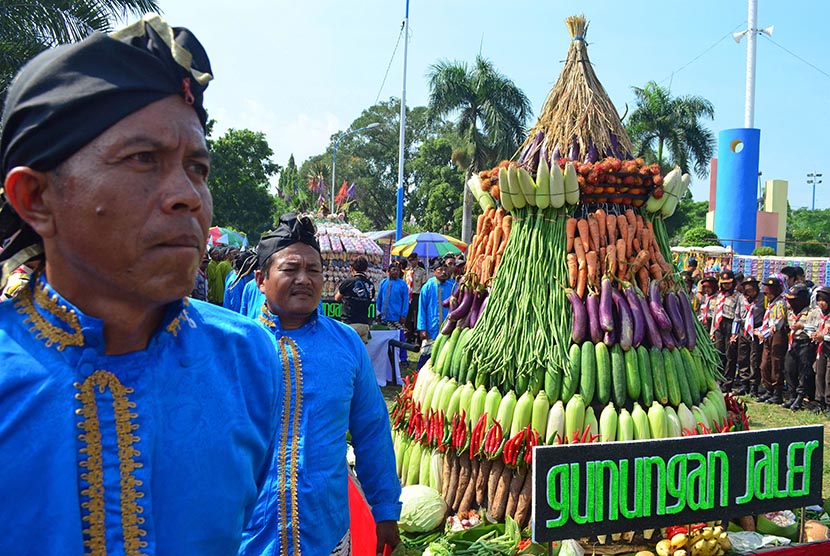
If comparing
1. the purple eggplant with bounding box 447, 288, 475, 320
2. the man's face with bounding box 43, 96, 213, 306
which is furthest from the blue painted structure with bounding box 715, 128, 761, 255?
the man's face with bounding box 43, 96, 213, 306

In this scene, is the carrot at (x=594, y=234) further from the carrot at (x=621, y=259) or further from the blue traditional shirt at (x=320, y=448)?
the blue traditional shirt at (x=320, y=448)

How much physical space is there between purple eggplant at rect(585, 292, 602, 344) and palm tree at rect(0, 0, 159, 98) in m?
12.4

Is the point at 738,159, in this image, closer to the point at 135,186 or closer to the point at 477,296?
the point at 477,296

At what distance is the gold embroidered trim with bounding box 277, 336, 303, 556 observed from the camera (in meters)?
2.46

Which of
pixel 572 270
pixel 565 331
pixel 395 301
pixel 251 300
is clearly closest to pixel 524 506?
pixel 565 331

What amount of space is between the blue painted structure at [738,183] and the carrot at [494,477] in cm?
2900

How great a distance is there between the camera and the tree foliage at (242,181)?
41.7 metres

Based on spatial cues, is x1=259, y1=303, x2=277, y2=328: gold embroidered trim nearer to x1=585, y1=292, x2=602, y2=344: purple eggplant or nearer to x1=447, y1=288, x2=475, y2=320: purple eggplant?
x1=447, y1=288, x2=475, y2=320: purple eggplant

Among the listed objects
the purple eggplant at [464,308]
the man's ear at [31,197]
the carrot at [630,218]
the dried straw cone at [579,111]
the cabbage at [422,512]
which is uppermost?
the dried straw cone at [579,111]

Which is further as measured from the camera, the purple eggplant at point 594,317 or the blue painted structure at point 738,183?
the blue painted structure at point 738,183

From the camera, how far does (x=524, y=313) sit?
4.25 metres

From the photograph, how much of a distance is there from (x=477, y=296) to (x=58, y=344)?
3.60 m

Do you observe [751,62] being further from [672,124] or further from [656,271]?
[656,271]

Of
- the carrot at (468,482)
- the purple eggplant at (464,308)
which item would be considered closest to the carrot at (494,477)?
the carrot at (468,482)
